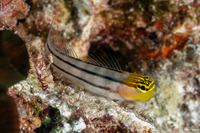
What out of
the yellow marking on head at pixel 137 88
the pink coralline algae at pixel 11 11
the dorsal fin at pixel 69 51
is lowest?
the yellow marking on head at pixel 137 88

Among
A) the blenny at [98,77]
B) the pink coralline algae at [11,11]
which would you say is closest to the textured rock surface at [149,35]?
the pink coralline algae at [11,11]

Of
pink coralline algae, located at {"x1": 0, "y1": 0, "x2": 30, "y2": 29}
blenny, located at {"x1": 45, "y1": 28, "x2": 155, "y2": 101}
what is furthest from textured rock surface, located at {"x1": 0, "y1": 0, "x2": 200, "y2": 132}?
blenny, located at {"x1": 45, "y1": 28, "x2": 155, "y2": 101}

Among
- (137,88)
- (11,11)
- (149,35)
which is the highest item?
(11,11)

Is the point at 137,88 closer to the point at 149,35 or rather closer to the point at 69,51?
the point at 69,51

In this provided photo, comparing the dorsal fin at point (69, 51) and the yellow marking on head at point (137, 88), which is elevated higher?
the dorsal fin at point (69, 51)

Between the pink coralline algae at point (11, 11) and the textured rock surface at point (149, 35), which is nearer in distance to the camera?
the pink coralline algae at point (11, 11)

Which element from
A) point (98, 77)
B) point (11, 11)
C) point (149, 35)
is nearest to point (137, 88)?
point (98, 77)

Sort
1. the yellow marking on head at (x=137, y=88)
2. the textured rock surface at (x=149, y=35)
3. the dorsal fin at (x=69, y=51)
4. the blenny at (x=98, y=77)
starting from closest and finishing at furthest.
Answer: the yellow marking on head at (x=137, y=88), the blenny at (x=98, y=77), the dorsal fin at (x=69, y=51), the textured rock surface at (x=149, y=35)

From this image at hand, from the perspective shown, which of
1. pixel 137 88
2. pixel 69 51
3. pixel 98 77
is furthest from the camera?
pixel 69 51

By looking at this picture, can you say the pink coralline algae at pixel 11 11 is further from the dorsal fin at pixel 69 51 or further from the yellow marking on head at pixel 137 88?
the yellow marking on head at pixel 137 88
